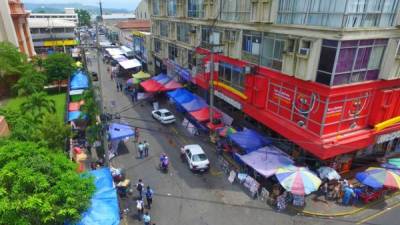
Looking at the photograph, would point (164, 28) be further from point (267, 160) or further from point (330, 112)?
point (330, 112)

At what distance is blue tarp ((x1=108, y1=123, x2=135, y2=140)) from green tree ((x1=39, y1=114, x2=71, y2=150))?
11.3ft

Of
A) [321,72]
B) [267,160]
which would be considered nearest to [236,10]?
[321,72]

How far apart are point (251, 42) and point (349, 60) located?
7740mm

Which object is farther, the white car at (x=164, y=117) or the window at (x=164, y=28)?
the window at (x=164, y=28)

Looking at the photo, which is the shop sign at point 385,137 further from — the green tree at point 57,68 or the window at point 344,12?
the green tree at point 57,68

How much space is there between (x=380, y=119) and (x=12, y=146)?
2081cm

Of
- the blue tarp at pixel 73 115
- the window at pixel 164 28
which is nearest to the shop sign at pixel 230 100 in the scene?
the blue tarp at pixel 73 115

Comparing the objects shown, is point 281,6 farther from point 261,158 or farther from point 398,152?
point 398,152

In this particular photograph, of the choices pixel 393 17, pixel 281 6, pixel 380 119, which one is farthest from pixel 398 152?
pixel 281 6

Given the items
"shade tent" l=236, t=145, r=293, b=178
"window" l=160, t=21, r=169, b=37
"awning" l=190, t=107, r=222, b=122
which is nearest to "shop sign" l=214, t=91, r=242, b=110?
"awning" l=190, t=107, r=222, b=122

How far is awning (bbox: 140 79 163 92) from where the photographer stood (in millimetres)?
34900

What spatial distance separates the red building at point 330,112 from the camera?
16641 millimetres

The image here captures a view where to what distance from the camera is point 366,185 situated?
17391 millimetres

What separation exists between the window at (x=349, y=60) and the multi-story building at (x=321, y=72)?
0.06 m
